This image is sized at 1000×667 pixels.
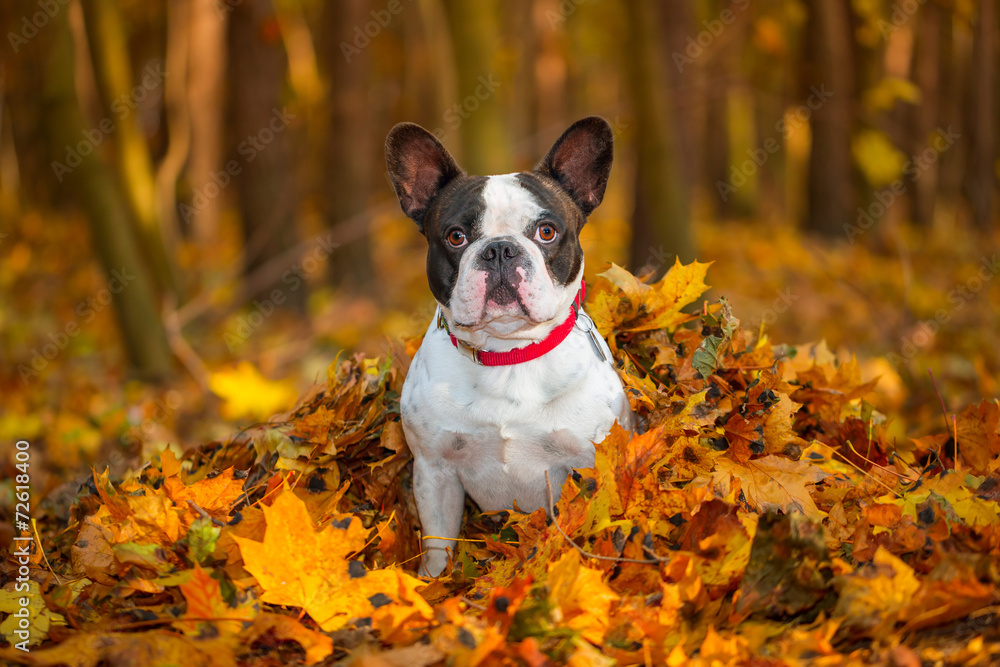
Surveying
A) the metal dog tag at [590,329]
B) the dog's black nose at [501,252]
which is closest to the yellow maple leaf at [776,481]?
the metal dog tag at [590,329]

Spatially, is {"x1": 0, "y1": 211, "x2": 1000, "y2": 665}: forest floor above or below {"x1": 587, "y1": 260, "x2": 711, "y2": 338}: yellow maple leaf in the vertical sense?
below

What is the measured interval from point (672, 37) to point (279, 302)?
6599 millimetres

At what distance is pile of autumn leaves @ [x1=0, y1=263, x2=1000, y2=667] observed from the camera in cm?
202

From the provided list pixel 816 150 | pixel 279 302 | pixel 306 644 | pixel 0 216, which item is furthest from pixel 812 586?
pixel 0 216

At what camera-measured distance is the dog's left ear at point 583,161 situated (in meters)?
3.28

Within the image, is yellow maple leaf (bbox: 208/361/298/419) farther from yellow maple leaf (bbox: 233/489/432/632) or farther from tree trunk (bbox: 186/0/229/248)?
tree trunk (bbox: 186/0/229/248)

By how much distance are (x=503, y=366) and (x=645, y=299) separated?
28.7 inches

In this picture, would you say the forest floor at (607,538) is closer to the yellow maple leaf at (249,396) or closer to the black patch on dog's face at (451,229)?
the black patch on dog's face at (451,229)

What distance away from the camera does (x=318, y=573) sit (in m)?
2.30

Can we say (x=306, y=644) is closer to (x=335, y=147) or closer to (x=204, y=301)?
(x=204, y=301)

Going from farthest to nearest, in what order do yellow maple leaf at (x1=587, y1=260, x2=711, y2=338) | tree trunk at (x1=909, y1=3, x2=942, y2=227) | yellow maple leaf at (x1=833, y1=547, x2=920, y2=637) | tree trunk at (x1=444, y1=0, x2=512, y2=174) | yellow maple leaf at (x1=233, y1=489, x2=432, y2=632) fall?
tree trunk at (x1=909, y1=3, x2=942, y2=227)
tree trunk at (x1=444, y1=0, x2=512, y2=174)
yellow maple leaf at (x1=587, y1=260, x2=711, y2=338)
yellow maple leaf at (x1=233, y1=489, x2=432, y2=632)
yellow maple leaf at (x1=833, y1=547, x2=920, y2=637)

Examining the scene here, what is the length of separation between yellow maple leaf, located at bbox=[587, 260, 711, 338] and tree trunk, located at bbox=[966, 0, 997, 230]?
29.0 feet

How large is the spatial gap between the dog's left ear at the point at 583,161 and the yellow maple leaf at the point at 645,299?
1.17 ft

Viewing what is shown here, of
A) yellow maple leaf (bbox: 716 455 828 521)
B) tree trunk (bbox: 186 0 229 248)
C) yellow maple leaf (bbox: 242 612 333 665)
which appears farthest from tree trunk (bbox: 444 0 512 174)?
yellow maple leaf (bbox: 242 612 333 665)
